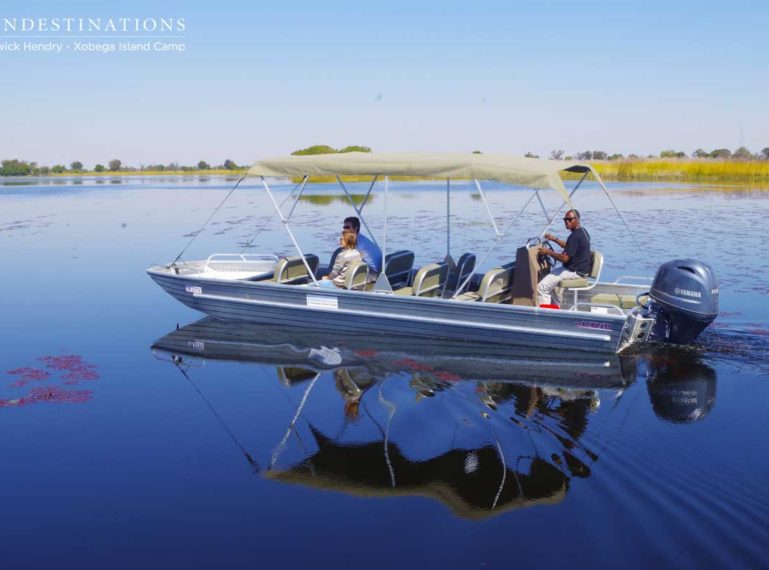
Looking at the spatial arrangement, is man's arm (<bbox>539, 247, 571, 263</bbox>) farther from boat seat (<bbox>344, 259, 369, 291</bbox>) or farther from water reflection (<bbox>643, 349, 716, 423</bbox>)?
boat seat (<bbox>344, 259, 369, 291</bbox>)

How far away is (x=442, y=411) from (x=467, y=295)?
9.96ft

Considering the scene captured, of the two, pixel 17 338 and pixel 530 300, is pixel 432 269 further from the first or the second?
pixel 17 338

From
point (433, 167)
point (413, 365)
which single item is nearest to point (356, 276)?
point (413, 365)

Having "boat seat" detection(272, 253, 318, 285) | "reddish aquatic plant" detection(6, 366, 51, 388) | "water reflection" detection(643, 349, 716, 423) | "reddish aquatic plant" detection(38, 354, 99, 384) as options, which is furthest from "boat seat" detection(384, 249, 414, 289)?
"reddish aquatic plant" detection(6, 366, 51, 388)

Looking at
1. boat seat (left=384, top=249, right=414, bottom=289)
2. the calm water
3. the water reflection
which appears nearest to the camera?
the calm water

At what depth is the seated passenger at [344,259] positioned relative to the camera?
10.8 meters

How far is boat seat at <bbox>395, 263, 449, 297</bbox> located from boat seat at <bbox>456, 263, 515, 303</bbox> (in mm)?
397

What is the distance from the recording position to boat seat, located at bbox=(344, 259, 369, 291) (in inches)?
413

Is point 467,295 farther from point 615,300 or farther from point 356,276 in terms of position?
point 615,300

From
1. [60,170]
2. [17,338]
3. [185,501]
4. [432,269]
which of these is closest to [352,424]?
[185,501]

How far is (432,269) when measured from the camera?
1048 cm

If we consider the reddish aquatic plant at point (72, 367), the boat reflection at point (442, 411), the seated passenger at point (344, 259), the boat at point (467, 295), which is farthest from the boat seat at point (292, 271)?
the reddish aquatic plant at point (72, 367)

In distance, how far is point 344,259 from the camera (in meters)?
10.9

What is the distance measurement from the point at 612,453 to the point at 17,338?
353 inches
